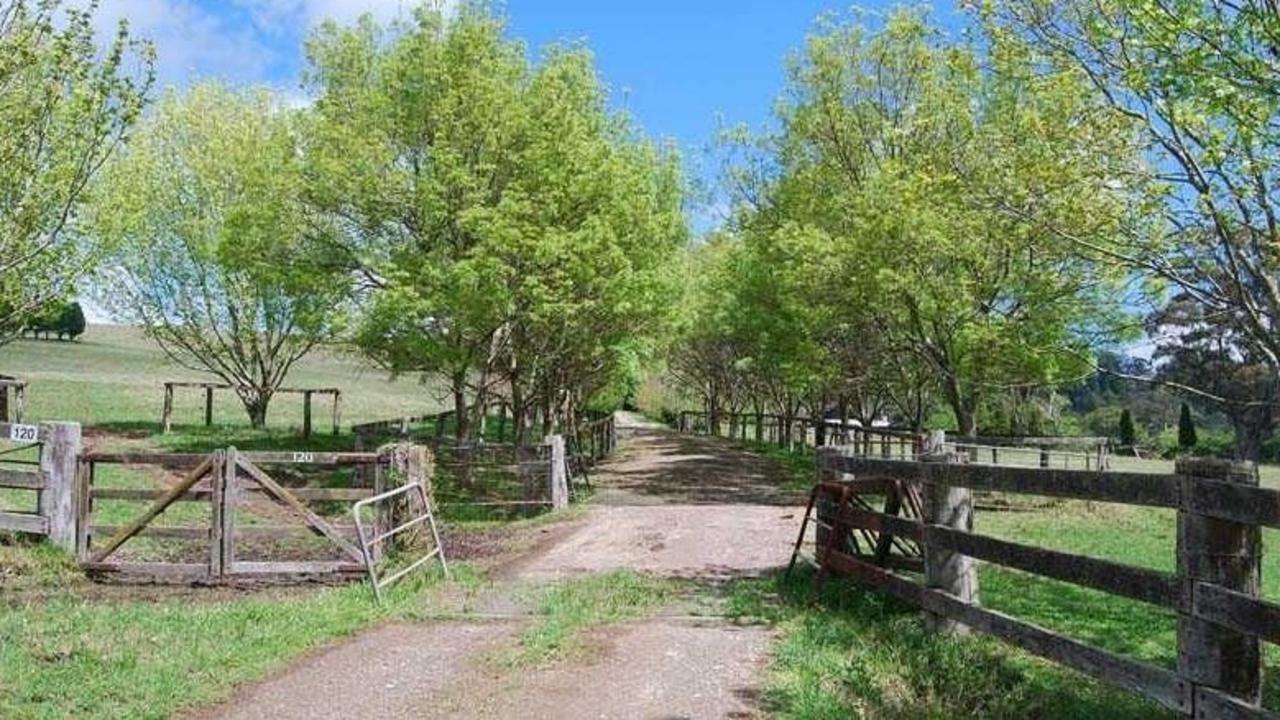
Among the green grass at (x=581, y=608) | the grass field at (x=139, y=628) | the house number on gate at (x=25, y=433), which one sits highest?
the house number on gate at (x=25, y=433)

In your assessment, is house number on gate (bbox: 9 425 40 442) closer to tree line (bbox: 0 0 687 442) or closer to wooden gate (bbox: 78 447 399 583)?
wooden gate (bbox: 78 447 399 583)

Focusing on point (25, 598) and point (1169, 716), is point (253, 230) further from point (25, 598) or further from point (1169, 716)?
point (1169, 716)

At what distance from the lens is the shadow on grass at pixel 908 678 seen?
664cm

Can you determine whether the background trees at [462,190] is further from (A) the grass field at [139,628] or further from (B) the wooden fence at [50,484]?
(B) the wooden fence at [50,484]

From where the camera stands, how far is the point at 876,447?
1172 inches

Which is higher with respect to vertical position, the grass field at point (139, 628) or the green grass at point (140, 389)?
the green grass at point (140, 389)

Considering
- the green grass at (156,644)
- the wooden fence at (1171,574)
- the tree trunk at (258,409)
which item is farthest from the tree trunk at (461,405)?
the wooden fence at (1171,574)

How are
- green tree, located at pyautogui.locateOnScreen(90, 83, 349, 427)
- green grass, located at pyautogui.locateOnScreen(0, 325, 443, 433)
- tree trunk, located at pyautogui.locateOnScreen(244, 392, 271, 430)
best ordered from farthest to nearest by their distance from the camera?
1. green grass, located at pyautogui.locateOnScreen(0, 325, 443, 433)
2. tree trunk, located at pyautogui.locateOnScreen(244, 392, 271, 430)
3. green tree, located at pyautogui.locateOnScreen(90, 83, 349, 427)

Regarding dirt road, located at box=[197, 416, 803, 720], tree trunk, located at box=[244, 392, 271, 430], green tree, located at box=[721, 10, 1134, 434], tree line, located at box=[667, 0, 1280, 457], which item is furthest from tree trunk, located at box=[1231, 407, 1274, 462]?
dirt road, located at box=[197, 416, 803, 720]

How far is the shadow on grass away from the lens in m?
6.64

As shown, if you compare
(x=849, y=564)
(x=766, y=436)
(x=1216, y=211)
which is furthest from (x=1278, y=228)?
(x=766, y=436)

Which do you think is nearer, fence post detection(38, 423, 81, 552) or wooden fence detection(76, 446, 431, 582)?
wooden fence detection(76, 446, 431, 582)

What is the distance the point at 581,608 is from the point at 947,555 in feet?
10.6

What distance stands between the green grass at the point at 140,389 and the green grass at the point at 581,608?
17.3m
